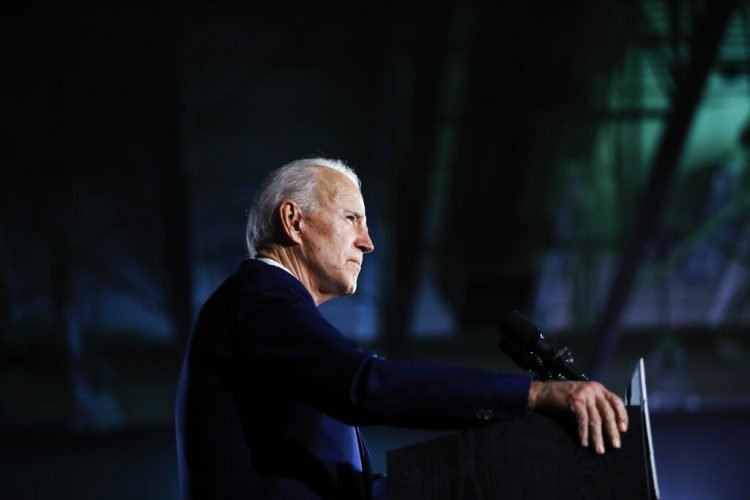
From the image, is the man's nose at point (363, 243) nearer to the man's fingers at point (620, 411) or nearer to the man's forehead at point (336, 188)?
the man's forehead at point (336, 188)

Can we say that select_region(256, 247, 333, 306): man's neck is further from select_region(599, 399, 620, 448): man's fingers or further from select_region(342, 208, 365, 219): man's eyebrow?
select_region(599, 399, 620, 448): man's fingers

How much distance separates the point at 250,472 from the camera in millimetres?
1607

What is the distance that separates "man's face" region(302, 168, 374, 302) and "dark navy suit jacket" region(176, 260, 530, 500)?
0.13m

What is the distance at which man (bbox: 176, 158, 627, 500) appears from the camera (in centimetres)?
147

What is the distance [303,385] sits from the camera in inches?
59.9

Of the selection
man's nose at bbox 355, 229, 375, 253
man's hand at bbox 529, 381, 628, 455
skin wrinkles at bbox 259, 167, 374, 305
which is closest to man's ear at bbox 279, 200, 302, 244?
skin wrinkles at bbox 259, 167, 374, 305

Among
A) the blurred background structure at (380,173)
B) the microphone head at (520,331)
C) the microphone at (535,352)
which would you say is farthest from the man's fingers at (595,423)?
the blurred background structure at (380,173)

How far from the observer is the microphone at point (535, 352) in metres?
1.67

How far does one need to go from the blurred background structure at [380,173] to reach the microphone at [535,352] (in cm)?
401

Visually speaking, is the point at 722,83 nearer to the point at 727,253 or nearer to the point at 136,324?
the point at 727,253

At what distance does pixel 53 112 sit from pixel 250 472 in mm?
5981

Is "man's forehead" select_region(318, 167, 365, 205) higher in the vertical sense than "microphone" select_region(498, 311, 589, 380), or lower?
higher

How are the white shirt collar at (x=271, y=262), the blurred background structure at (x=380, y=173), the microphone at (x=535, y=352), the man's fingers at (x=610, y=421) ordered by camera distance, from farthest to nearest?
the blurred background structure at (x=380, y=173) < the white shirt collar at (x=271, y=262) < the microphone at (x=535, y=352) < the man's fingers at (x=610, y=421)

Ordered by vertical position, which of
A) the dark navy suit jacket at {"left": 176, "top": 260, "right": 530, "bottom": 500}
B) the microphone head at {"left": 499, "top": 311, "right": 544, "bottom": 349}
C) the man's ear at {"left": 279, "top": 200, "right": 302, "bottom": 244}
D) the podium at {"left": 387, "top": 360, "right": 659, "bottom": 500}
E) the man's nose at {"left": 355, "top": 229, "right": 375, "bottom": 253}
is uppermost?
the man's ear at {"left": 279, "top": 200, "right": 302, "bottom": 244}
